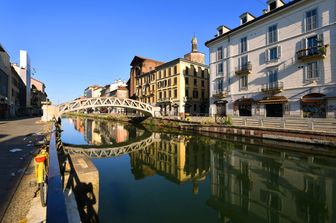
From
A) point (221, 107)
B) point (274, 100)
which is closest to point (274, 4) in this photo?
point (274, 100)

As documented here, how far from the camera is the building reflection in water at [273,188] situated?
8172 millimetres

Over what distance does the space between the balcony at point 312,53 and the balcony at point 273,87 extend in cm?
402

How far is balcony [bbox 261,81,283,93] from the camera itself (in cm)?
2829

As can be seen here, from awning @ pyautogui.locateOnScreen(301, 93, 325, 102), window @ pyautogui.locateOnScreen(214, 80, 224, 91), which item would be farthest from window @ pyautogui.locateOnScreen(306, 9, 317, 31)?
window @ pyautogui.locateOnScreen(214, 80, 224, 91)

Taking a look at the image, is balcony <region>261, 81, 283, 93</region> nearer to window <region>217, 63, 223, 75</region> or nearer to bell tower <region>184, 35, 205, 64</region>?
window <region>217, 63, 223, 75</region>

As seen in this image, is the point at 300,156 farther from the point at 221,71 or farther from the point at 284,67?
the point at 221,71

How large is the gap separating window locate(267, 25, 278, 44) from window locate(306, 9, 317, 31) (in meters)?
4.05

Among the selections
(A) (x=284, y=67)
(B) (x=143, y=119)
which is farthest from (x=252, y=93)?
(B) (x=143, y=119)

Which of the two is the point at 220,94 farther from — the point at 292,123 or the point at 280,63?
the point at 292,123

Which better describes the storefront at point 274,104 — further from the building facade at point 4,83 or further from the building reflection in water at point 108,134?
the building facade at point 4,83

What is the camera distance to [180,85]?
1925 inches

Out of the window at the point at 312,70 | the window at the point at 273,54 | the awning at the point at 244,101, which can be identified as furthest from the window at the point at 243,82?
the window at the point at 312,70

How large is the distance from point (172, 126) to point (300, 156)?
24.2 m

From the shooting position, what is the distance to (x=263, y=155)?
1761cm
